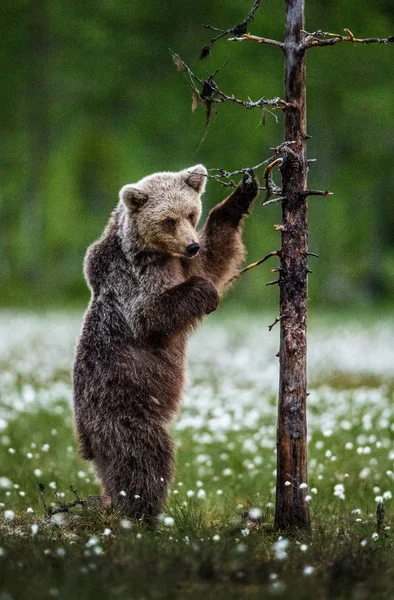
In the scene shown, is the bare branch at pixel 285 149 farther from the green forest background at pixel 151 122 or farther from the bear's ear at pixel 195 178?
the green forest background at pixel 151 122

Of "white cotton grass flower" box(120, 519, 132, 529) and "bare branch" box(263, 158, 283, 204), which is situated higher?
"bare branch" box(263, 158, 283, 204)

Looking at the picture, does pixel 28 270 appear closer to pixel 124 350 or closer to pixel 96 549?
pixel 124 350

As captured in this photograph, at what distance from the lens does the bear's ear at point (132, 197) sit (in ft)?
23.7

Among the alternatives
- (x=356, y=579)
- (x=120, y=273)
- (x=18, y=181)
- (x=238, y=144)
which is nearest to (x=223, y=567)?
(x=356, y=579)

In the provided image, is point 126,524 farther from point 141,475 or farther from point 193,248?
point 193,248

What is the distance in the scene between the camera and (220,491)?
7.91 metres

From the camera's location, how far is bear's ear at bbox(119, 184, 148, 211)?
7234 mm

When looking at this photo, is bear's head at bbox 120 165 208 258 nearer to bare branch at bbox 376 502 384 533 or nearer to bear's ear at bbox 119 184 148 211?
bear's ear at bbox 119 184 148 211

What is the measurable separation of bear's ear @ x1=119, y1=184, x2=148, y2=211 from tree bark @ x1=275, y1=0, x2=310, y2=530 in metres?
1.40

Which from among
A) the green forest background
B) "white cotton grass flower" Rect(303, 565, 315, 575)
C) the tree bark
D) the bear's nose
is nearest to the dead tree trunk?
the tree bark

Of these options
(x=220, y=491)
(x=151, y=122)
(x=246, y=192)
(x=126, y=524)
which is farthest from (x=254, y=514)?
(x=151, y=122)

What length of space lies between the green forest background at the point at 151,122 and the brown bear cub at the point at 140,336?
67.7 ft

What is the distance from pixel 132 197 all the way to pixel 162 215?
0.92 feet

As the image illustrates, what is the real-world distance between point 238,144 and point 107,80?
5.34 m
